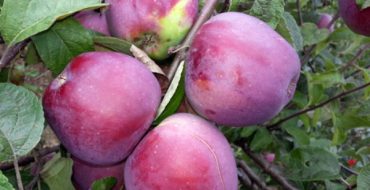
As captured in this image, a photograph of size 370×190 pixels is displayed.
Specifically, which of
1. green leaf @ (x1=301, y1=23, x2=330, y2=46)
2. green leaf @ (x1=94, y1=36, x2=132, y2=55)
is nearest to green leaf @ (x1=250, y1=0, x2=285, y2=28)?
green leaf @ (x1=94, y1=36, x2=132, y2=55)

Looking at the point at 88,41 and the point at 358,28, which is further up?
the point at 88,41

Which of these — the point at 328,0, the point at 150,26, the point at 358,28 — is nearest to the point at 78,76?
the point at 150,26

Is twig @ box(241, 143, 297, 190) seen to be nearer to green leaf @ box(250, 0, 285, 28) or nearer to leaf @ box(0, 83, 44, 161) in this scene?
green leaf @ box(250, 0, 285, 28)

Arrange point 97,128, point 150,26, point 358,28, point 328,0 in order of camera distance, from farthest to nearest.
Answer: point 328,0 < point 358,28 < point 150,26 < point 97,128

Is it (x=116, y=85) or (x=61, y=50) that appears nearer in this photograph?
(x=116, y=85)

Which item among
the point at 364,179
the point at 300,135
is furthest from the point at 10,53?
the point at 300,135

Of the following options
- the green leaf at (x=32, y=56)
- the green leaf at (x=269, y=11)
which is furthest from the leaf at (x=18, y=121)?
the green leaf at (x=269, y=11)

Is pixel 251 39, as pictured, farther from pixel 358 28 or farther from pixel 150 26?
pixel 358 28
